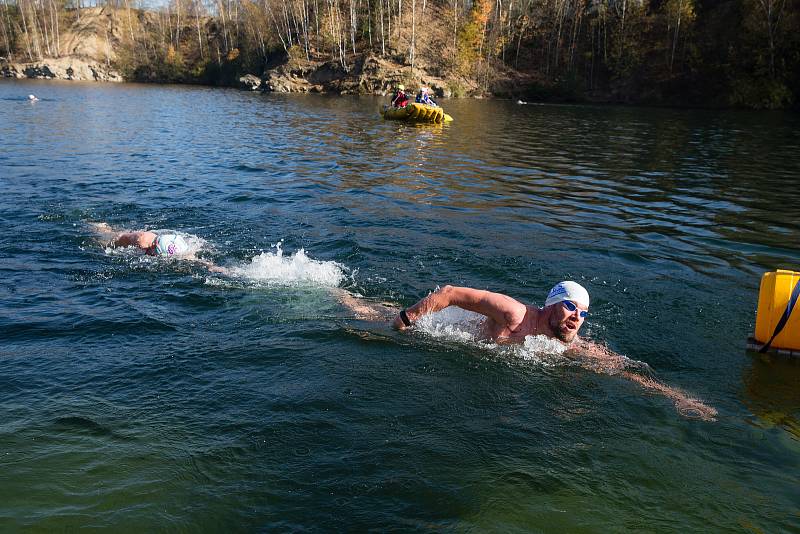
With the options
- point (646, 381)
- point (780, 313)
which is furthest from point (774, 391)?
point (646, 381)

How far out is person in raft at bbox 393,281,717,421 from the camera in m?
5.79

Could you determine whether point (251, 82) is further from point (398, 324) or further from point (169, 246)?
point (398, 324)

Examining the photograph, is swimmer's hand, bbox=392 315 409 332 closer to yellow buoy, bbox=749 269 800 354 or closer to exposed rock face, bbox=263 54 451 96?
yellow buoy, bbox=749 269 800 354

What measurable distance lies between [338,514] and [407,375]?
6.80ft

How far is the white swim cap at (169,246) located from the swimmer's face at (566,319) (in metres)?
5.57

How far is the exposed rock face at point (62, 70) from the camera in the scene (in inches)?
3031

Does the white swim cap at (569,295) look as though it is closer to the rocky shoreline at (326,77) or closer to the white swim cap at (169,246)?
the white swim cap at (169,246)

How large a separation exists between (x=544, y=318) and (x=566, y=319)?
318mm

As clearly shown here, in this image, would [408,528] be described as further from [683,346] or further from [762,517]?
[683,346]

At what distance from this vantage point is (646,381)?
591 cm

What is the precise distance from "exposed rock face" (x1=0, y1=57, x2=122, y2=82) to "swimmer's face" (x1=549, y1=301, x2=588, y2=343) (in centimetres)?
8954

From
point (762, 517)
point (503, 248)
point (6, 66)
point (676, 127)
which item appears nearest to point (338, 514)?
point (762, 517)

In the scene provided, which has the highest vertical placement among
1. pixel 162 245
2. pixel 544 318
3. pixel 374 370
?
pixel 162 245

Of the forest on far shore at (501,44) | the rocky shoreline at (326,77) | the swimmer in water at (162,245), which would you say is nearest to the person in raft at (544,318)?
the swimmer in water at (162,245)
